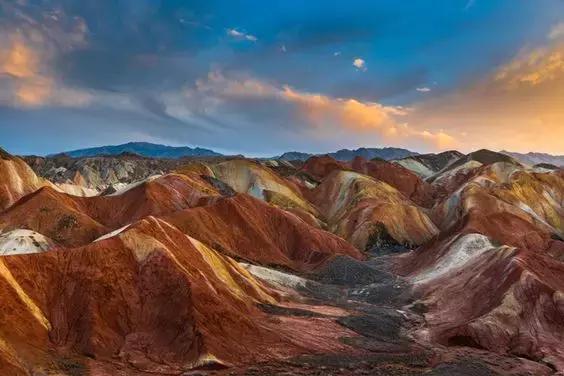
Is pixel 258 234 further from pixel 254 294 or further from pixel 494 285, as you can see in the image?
pixel 494 285

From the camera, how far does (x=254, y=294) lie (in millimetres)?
55844

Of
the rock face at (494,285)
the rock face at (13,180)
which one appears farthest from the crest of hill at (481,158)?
the rock face at (13,180)

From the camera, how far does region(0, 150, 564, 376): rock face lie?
130ft

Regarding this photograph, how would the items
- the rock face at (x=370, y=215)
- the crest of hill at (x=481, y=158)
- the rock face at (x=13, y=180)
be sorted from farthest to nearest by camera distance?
1. the crest of hill at (x=481, y=158)
2. the rock face at (x=370, y=215)
3. the rock face at (x=13, y=180)

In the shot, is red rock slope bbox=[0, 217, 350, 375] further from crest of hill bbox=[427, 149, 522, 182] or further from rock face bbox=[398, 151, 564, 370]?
crest of hill bbox=[427, 149, 522, 182]

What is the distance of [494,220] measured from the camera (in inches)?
3984

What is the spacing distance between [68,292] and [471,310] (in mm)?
35842

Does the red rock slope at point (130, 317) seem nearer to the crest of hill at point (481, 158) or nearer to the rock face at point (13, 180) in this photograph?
the rock face at point (13, 180)

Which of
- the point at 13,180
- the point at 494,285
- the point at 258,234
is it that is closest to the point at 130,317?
the point at 494,285

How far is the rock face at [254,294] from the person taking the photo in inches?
1555

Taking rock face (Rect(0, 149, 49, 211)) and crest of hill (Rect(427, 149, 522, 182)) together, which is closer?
rock face (Rect(0, 149, 49, 211))

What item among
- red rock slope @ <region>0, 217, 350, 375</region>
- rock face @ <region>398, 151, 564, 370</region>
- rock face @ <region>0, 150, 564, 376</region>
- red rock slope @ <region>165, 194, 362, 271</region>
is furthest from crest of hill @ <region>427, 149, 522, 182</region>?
red rock slope @ <region>0, 217, 350, 375</region>

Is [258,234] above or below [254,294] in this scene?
above

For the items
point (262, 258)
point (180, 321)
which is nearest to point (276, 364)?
point (180, 321)
